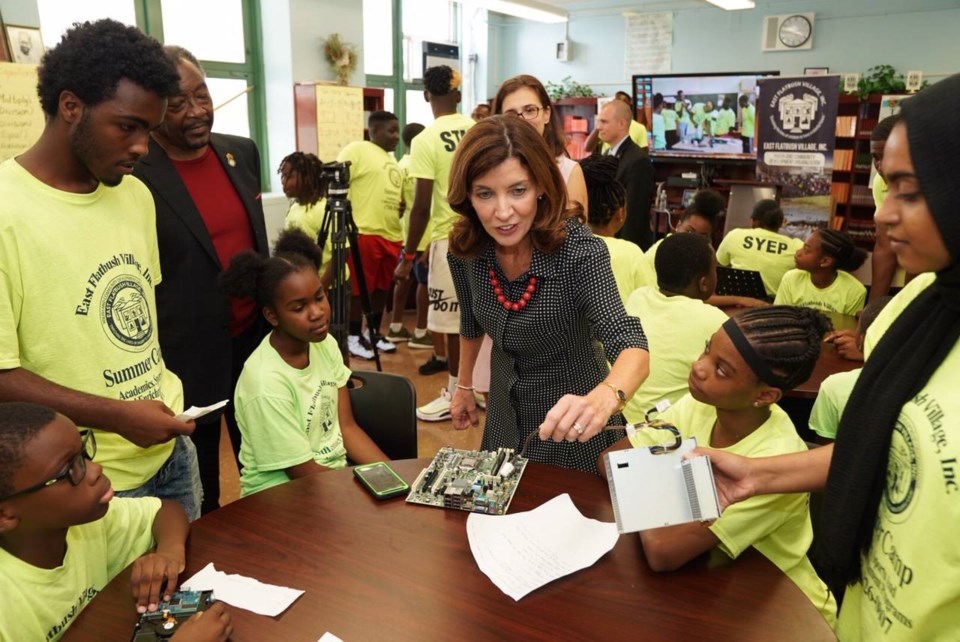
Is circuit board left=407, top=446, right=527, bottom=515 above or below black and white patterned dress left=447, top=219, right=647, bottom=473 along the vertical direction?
below

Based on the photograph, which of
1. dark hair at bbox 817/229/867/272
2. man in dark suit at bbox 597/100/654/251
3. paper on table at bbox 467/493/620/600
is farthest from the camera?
man in dark suit at bbox 597/100/654/251

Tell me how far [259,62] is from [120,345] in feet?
19.5

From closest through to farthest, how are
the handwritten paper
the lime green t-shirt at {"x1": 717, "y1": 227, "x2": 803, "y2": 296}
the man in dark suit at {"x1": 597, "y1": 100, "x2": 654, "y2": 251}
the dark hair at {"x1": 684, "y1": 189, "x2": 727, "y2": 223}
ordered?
the lime green t-shirt at {"x1": 717, "y1": 227, "x2": 803, "y2": 296} → the dark hair at {"x1": 684, "y1": 189, "x2": 727, "y2": 223} → the man in dark suit at {"x1": 597, "y1": 100, "x2": 654, "y2": 251} → the handwritten paper

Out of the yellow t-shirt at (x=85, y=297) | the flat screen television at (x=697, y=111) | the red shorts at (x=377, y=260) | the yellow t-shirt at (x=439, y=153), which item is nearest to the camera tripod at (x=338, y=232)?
the yellow t-shirt at (x=439, y=153)

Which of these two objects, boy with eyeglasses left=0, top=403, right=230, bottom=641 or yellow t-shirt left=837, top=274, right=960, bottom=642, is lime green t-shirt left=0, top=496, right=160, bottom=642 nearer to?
boy with eyeglasses left=0, top=403, right=230, bottom=641

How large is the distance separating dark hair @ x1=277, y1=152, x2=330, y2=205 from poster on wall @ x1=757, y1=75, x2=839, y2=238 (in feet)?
11.4

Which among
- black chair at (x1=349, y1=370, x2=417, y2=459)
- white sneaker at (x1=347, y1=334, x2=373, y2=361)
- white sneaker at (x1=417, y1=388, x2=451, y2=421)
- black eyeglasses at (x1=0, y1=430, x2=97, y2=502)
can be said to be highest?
black eyeglasses at (x1=0, y1=430, x2=97, y2=502)

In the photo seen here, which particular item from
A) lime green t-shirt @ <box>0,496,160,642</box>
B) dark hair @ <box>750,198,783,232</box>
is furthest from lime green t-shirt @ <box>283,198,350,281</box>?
lime green t-shirt @ <box>0,496,160,642</box>

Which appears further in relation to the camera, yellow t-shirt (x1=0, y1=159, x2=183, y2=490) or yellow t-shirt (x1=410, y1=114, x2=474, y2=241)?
yellow t-shirt (x1=410, y1=114, x2=474, y2=241)

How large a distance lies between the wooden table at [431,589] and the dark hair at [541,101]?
173cm

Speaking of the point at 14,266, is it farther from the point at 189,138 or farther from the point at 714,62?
the point at 714,62

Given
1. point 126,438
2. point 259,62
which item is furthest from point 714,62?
point 126,438

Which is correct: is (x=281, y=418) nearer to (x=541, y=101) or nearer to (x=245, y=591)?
(x=245, y=591)

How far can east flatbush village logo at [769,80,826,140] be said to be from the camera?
5.31m
